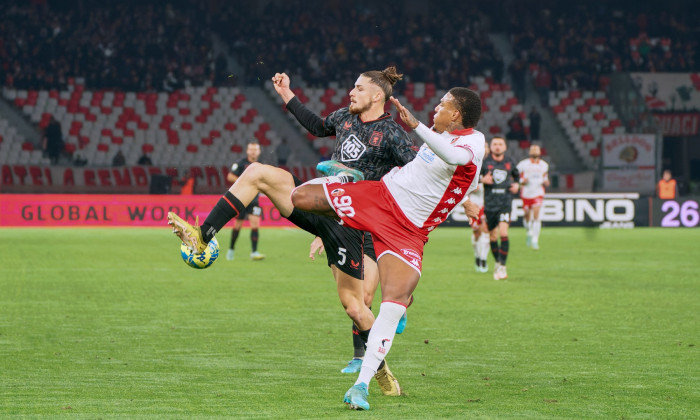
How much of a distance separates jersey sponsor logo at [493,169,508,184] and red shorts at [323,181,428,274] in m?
10.3

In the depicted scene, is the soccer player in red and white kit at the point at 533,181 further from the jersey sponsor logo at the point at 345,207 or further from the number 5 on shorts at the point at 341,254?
the jersey sponsor logo at the point at 345,207

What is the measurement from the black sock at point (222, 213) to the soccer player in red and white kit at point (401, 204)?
Answer: 404 millimetres

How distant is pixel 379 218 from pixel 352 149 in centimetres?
108

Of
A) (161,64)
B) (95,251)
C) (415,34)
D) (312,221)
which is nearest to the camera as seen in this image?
(312,221)

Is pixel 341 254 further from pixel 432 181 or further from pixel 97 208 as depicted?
pixel 97 208

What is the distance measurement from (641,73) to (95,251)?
26.5 m

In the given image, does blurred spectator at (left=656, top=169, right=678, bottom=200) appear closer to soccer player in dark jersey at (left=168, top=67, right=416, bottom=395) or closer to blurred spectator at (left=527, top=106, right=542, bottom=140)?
blurred spectator at (left=527, top=106, right=542, bottom=140)

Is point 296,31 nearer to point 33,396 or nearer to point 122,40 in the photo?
point 122,40

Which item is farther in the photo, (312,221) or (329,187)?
(312,221)

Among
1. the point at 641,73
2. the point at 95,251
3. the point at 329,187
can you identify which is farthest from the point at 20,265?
the point at 641,73

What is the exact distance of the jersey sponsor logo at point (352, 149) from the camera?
7551 millimetres

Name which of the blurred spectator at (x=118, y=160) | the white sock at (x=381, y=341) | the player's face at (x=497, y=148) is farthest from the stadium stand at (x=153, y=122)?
the white sock at (x=381, y=341)

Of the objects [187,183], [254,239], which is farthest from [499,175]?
[187,183]

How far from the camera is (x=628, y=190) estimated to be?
36062 millimetres
